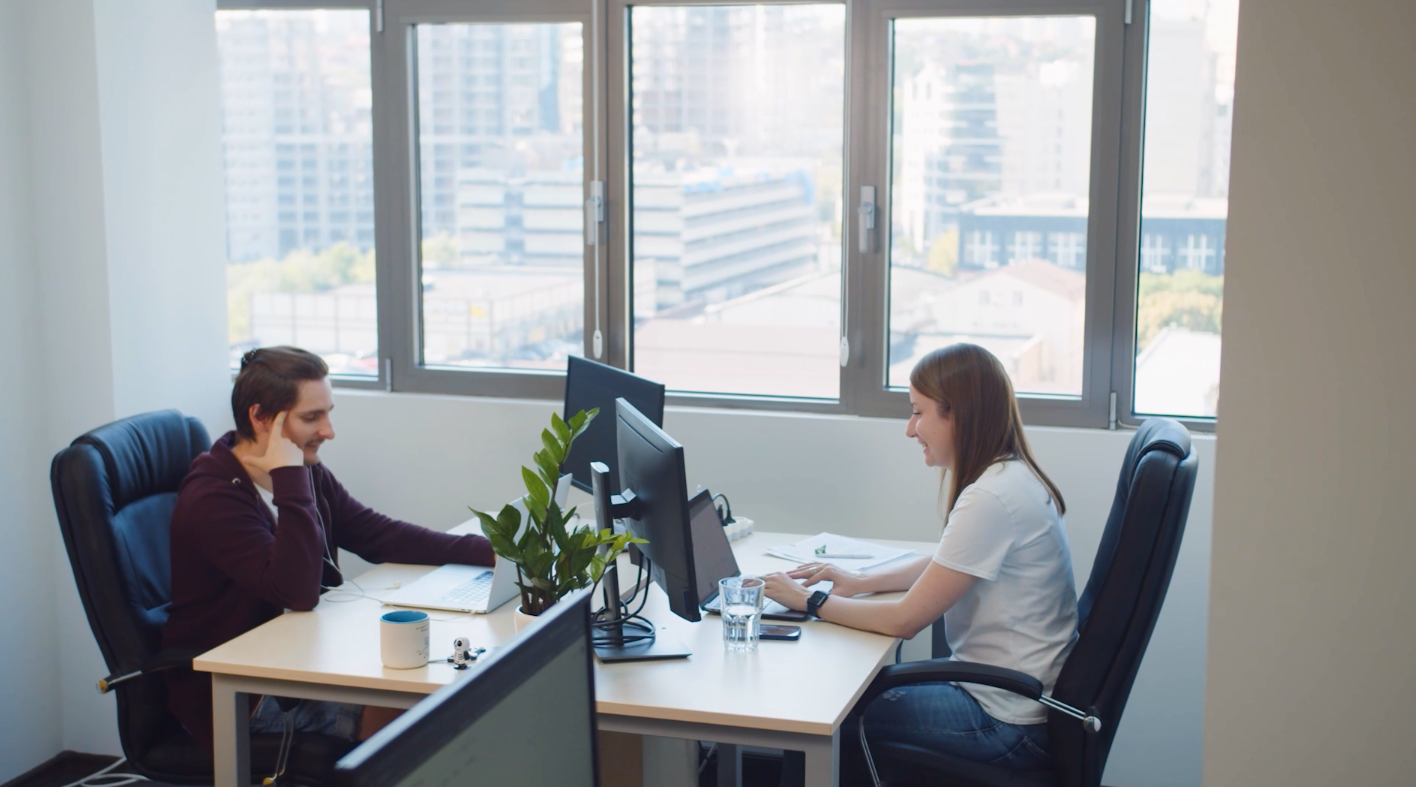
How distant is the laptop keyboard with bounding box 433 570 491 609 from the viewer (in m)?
2.51

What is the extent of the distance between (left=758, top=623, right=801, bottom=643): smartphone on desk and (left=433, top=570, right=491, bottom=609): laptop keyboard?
0.57m

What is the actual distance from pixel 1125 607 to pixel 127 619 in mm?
1872

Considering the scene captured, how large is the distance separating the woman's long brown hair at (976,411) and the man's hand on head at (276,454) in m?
1.32

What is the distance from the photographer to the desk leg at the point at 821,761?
1.97m

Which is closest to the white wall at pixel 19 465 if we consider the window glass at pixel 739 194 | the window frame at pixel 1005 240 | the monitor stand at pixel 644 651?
the window glass at pixel 739 194

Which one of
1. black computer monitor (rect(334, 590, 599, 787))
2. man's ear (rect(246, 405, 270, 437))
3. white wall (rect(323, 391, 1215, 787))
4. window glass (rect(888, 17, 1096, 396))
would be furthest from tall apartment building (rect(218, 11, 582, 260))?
black computer monitor (rect(334, 590, 599, 787))

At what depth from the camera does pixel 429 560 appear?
285 centimetres

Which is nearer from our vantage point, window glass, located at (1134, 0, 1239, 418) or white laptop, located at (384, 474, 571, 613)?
white laptop, located at (384, 474, 571, 613)

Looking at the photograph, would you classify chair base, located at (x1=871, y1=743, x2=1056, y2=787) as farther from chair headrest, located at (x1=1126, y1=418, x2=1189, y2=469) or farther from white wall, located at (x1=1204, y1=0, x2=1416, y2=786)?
chair headrest, located at (x1=1126, y1=418, x2=1189, y2=469)

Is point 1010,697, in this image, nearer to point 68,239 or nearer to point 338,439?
point 338,439

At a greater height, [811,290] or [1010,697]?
[811,290]

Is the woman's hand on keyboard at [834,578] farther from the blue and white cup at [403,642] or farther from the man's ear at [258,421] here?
the man's ear at [258,421]

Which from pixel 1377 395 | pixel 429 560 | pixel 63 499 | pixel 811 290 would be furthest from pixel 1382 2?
pixel 63 499

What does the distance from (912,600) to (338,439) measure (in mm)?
2087
